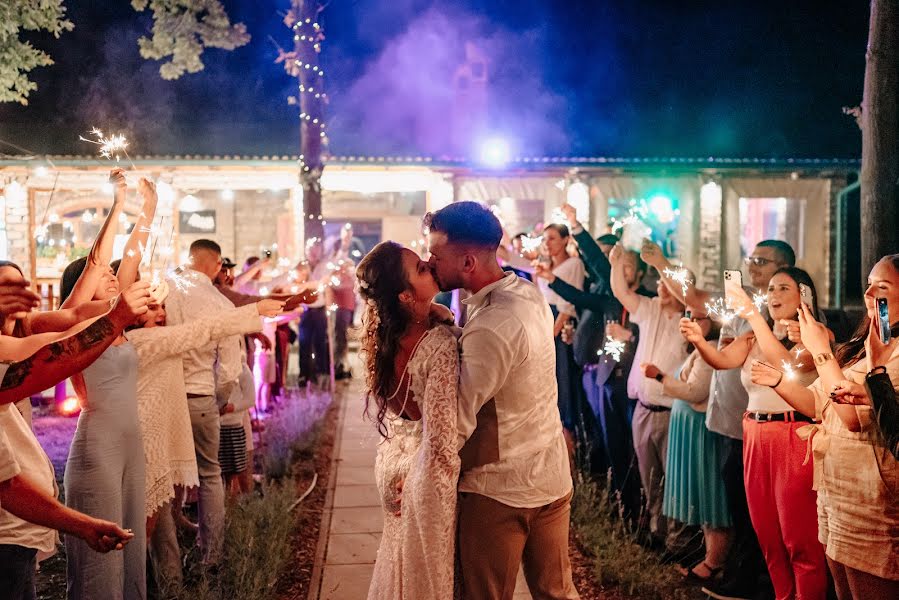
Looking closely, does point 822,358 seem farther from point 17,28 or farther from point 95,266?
point 17,28

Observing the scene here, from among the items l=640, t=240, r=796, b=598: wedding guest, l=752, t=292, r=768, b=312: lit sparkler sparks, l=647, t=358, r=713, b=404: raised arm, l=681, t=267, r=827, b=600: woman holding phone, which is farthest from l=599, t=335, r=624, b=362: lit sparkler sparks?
l=681, t=267, r=827, b=600: woman holding phone

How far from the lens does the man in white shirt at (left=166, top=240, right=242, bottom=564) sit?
4762mm

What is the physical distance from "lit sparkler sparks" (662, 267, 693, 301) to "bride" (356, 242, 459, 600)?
258cm

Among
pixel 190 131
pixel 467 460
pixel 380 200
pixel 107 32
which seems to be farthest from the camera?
pixel 380 200

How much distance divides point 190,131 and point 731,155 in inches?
447

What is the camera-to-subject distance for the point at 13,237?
14.8 m

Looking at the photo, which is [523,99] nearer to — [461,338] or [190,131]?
[190,131]

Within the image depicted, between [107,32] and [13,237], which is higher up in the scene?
[107,32]

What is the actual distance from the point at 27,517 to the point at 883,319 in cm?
351

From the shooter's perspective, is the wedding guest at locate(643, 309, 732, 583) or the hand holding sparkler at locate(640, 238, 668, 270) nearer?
the wedding guest at locate(643, 309, 732, 583)

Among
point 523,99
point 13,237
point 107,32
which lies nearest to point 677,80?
point 523,99

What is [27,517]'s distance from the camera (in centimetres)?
275

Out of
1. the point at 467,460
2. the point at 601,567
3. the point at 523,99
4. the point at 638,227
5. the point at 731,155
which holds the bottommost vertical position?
the point at 601,567

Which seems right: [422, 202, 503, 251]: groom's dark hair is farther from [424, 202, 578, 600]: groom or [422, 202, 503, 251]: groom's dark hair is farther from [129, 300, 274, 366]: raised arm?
[129, 300, 274, 366]: raised arm
